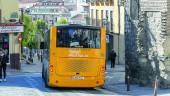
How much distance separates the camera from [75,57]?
84.6 feet

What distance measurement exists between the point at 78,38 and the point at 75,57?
877 millimetres

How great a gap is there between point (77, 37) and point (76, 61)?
107 cm

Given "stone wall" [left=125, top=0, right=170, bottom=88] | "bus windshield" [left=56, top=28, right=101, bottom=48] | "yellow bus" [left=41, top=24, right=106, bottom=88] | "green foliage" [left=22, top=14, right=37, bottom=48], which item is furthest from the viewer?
"green foliage" [left=22, top=14, right=37, bottom=48]

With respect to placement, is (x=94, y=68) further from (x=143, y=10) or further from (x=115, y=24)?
(x=115, y=24)

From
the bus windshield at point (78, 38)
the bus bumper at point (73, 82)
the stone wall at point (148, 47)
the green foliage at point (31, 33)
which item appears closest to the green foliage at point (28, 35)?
the green foliage at point (31, 33)

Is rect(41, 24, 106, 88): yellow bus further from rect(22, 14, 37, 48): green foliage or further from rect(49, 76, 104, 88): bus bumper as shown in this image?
rect(22, 14, 37, 48): green foliage

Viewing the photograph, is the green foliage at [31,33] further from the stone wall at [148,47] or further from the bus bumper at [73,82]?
the bus bumper at [73,82]

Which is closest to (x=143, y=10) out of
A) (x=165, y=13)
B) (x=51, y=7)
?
(x=165, y=13)

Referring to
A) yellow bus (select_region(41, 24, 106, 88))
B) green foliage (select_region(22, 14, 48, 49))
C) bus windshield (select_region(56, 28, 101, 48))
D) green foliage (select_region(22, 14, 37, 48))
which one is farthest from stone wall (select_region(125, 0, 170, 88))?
green foliage (select_region(22, 14, 37, 48))

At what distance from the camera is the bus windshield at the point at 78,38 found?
85.1 feet

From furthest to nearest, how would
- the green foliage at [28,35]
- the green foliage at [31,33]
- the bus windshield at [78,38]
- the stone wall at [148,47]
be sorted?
the green foliage at [28,35] < the green foliage at [31,33] < the stone wall at [148,47] < the bus windshield at [78,38]

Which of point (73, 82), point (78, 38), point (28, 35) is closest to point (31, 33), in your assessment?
point (28, 35)

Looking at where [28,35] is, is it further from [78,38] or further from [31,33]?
[78,38]

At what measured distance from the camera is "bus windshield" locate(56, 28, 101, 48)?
26.0 m
